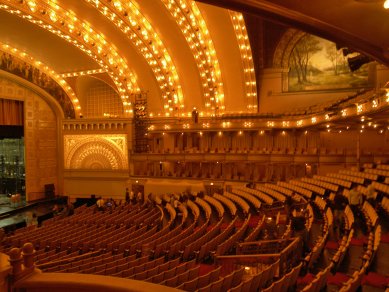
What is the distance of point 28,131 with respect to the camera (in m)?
28.0

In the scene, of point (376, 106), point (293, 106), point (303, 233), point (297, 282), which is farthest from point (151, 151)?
point (297, 282)

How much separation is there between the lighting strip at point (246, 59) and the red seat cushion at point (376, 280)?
1827 cm

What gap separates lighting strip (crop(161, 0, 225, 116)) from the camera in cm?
2286

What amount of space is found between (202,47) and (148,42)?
12.0ft

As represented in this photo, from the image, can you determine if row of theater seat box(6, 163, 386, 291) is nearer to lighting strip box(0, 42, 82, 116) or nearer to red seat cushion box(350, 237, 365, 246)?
red seat cushion box(350, 237, 365, 246)

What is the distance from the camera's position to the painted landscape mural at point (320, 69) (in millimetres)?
24047

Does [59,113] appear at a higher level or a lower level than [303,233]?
higher

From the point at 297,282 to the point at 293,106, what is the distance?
67.4 feet

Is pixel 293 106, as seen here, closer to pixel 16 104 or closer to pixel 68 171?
pixel 68 171

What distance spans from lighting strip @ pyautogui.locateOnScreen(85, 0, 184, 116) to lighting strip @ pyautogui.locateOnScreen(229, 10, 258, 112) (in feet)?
16.8

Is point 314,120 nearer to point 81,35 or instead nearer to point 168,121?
point 168,121

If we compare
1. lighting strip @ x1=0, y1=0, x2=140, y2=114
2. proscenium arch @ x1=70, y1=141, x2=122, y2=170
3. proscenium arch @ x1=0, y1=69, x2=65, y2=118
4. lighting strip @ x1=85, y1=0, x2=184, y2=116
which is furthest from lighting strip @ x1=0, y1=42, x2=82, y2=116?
lighting strip @ x1=85, y1=0, x2=184, y2=116

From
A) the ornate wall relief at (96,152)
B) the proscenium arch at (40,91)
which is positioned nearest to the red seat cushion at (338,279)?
the ornate wall relief at (96,152)

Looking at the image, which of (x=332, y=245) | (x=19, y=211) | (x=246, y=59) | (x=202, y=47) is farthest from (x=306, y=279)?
(x=19, y=211)
